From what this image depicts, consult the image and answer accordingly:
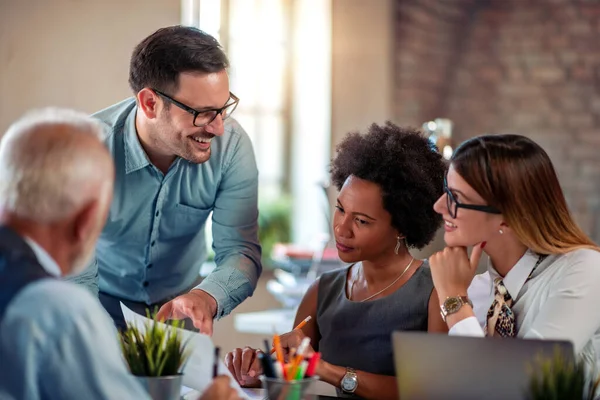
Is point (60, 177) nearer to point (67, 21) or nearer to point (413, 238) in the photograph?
point (413, 238)

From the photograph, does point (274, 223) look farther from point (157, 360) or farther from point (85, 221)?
point (85, 221)

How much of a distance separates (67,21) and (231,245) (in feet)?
6.26

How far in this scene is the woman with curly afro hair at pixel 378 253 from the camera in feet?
7.54

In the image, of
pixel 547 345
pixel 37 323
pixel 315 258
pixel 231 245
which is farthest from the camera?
pixel 315 258

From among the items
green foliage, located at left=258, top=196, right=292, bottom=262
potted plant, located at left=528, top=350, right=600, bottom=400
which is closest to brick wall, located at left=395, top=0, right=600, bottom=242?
green foliage, located at left=258, top=196, right=292, bottom=262

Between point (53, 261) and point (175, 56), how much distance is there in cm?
123

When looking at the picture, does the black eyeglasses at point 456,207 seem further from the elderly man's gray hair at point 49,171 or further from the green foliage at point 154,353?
the elderly man's gray hair at point 49,171

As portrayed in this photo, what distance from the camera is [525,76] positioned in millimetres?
6770

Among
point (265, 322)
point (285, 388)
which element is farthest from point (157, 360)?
point (265, 322)

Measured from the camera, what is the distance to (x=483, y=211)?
2.04 meters

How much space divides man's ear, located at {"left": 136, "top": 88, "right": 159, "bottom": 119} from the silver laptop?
1.21 metres

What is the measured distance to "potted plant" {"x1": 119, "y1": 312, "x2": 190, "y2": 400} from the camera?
1.65 m

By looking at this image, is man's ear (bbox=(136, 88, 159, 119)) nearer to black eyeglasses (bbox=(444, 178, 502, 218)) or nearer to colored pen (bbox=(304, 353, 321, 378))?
black eyeglasses (bbox=(444, 178, 502, 218))

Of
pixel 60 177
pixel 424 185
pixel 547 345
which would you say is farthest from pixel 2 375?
pixel 424 185
